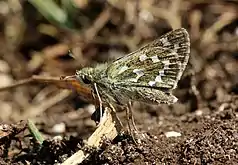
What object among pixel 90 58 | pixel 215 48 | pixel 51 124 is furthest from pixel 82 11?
pixel 51 124

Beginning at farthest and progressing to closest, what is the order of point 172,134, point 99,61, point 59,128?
point 99,61, point 59,128, point 172,134

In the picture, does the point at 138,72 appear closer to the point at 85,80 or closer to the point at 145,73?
the point at 145,73

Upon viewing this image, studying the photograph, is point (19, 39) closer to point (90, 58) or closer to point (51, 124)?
point (90, 58)

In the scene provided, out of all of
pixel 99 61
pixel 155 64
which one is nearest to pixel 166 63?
pixel 155 64

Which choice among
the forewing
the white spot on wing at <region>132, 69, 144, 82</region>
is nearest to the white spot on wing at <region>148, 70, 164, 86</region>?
the forewing

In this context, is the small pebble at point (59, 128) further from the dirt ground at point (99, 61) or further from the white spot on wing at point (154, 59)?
the white spot on wing at point (154, 59)
